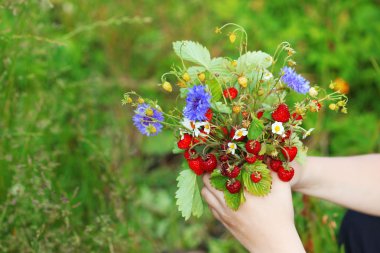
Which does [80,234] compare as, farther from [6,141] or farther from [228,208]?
[228,208]

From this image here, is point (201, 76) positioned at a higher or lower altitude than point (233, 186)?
higher

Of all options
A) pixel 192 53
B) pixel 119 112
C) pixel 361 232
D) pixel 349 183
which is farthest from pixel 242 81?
pixel 119 112

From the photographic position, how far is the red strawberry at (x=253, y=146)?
117 cm

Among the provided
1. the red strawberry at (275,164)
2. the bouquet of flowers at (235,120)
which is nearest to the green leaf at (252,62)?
the bouquet of flowers at (235,120)

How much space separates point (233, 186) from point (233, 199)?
0.04 m

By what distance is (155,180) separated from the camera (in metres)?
2.56

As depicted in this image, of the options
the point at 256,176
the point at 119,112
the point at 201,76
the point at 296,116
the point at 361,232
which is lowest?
the point at 361,232

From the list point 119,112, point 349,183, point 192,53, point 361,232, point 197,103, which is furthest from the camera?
point 119,112

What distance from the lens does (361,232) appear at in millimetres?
1631

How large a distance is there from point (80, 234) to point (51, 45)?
0.73 m

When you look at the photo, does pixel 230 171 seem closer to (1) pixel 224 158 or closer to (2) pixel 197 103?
(1) pixel 224 158

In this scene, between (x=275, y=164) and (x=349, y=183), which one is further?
(x=349, y=183)

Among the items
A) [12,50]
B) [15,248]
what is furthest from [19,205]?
[12,50]

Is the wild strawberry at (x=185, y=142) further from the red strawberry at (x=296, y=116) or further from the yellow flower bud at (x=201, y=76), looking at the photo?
the red strawberry at (x=296, y=116)
